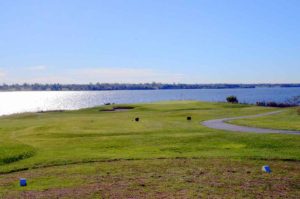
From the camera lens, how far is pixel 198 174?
1708 centimetres

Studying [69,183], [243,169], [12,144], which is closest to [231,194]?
[243,169]

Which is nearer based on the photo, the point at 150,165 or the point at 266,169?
the point at 266,169

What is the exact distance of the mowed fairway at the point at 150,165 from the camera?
48.0ft

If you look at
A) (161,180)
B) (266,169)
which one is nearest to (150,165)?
(161,180)

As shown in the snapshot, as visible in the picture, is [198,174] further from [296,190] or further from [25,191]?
[25,191]

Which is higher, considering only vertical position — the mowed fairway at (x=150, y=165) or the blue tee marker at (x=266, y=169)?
the blue tee marker at (x=266, y=169)

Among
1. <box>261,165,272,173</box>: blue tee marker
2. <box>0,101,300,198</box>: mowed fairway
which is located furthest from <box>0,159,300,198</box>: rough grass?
<box>261,165,272,173</box>: blue tee marker

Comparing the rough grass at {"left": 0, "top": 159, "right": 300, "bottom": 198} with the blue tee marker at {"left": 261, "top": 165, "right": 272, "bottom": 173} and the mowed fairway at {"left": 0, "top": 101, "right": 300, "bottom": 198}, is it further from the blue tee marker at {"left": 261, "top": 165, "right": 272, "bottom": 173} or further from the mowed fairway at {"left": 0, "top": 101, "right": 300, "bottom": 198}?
the blue tee marker at {"left": 261, "top": 165, "right": 272, "bottom": 173}

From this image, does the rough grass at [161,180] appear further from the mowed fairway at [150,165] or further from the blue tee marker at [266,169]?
the blue tee marker at [266,169]

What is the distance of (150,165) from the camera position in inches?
760

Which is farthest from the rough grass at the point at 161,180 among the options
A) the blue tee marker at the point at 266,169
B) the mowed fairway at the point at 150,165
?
the blue tee marker at the point at 266,169

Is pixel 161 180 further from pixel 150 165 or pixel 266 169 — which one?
pixel 266 169

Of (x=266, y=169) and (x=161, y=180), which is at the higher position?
(x=266, y=169)

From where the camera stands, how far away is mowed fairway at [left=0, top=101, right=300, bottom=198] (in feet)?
48.0
